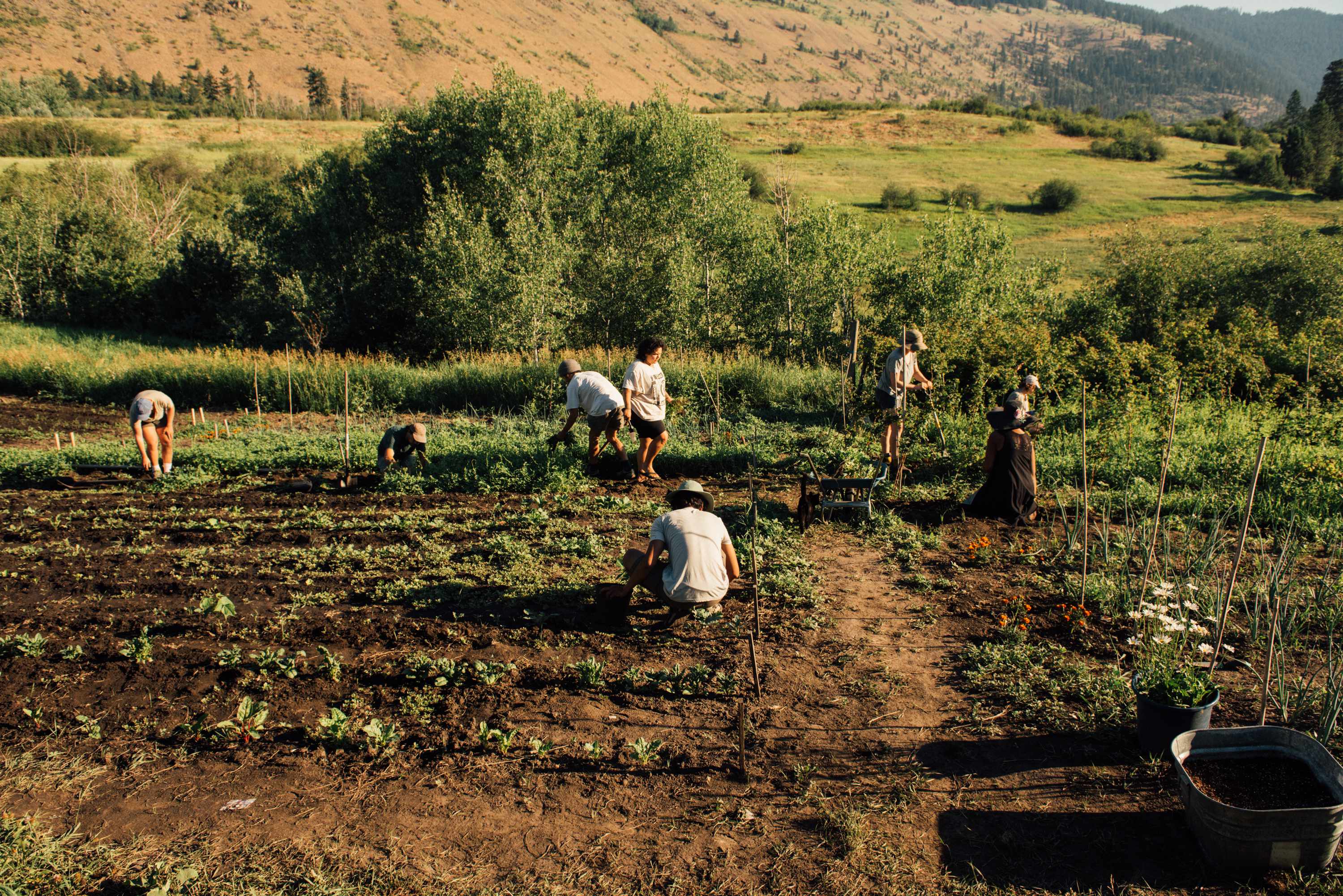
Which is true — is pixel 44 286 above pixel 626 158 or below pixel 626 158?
below

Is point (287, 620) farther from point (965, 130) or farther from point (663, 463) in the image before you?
point (965, 130)

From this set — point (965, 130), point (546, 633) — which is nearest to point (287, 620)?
point (546, 633)

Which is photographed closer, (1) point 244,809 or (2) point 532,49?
(1) point 244,809

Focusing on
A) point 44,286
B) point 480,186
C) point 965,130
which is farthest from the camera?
point 965,130

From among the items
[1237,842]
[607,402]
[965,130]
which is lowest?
[1237,842]

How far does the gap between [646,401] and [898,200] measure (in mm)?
51953

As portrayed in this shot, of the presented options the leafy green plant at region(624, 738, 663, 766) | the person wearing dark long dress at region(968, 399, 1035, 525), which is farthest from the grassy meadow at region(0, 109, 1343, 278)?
the leafy green plant at region(624, 738, 663, 766)

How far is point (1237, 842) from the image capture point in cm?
368

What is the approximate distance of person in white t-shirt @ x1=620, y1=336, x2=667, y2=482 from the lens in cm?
931

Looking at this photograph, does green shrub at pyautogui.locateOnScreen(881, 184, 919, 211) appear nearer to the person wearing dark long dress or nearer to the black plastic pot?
the person wearing dark long dress

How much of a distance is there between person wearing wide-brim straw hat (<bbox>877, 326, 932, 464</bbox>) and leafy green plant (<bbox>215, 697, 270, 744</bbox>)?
6991 mm

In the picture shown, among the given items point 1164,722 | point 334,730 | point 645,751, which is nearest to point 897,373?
point 1164,722

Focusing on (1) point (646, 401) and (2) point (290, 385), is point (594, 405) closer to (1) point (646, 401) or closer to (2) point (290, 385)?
(1) point (646, 401)

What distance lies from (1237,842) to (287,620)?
631 cm
